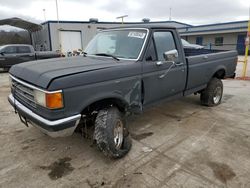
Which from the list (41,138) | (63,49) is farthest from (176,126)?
(63,49)

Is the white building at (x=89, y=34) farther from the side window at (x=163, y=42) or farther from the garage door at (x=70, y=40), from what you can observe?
the side window at (x=163, y=42)

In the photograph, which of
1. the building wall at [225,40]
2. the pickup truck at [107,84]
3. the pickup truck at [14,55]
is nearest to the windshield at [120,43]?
the pickup truck at [107,84]

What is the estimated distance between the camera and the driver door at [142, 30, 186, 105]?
3.69 m

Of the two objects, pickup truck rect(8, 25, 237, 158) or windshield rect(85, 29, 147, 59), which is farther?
windshield rect(85, 29, 147, 59)

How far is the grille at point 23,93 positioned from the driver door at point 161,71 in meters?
1.75

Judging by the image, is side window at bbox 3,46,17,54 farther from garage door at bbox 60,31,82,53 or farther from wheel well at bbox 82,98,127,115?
wheel well at bbox 82,98,127,115

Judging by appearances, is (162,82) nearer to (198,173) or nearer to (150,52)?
(150,52)

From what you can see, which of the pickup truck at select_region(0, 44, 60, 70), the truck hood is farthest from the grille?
the pickup truck at select_region(0, 44, 60, 70)

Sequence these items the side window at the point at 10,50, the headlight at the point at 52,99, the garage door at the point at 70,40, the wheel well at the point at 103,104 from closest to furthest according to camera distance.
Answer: the headlight at the point at 52,99
the wheel well at the point at 103,104
the side window at the point at 10,50
the garage door at the point at 70,40

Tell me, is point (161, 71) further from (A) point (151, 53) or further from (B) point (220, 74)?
(B) point (220, 74)

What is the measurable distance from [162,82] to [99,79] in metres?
1.48

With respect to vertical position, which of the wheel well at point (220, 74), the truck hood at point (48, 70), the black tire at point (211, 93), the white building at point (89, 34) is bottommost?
the black tire at point (211, 93)

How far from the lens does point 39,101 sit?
2701mm

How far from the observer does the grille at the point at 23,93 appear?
9.58ft
